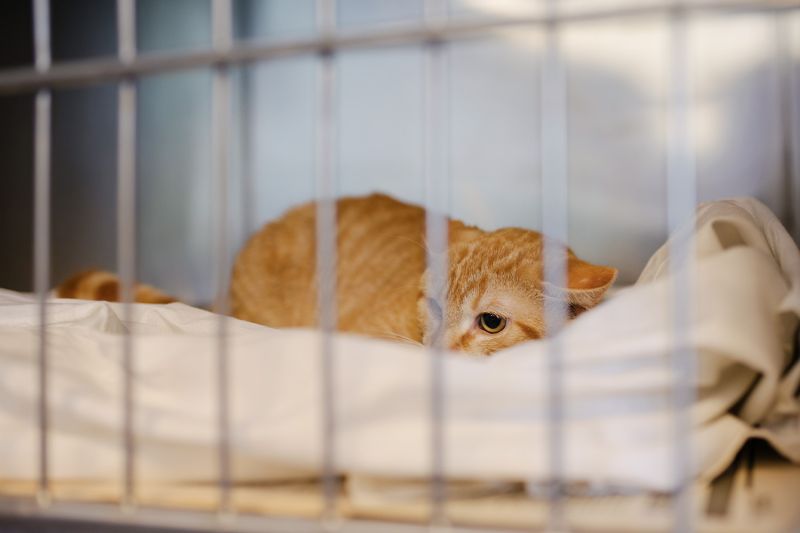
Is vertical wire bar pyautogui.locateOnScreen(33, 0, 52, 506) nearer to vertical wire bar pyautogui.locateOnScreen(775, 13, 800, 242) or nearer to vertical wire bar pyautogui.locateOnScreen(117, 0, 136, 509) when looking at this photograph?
vertical wire bar pyautogui.locateOnScreen(117, 0, 136, 509)

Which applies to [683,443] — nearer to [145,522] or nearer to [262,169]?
[145,522]

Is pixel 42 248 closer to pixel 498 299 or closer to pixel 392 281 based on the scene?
pixel 498 299

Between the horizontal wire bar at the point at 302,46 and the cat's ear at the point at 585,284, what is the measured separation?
0.60 metres

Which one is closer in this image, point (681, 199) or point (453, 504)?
point (681, 199)

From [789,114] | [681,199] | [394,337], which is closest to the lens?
[681,199]

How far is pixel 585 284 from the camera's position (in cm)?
127

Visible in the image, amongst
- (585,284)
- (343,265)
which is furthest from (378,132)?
(585,284)

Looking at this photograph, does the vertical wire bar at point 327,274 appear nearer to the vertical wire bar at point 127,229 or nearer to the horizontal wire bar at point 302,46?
the horizontal wire bar at point 302,46

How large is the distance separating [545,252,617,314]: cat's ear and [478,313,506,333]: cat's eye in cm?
14

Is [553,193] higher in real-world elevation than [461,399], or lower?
higher

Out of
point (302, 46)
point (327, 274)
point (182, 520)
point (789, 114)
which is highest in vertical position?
point (789, 114)

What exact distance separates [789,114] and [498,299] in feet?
2.83

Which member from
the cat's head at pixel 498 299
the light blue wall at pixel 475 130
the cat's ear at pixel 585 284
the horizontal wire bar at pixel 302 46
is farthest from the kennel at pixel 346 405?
the light blue wall at pixel 475 130

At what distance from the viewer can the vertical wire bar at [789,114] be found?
1690mm
